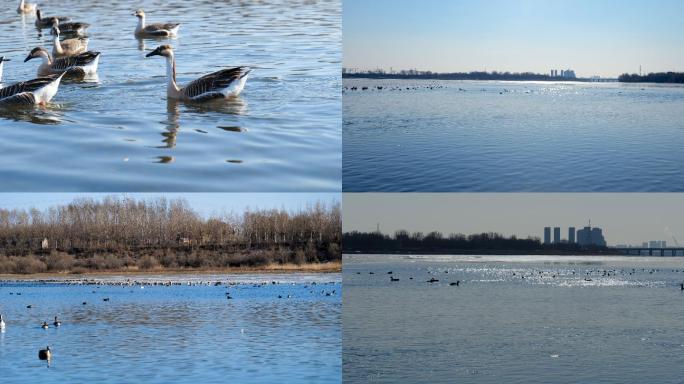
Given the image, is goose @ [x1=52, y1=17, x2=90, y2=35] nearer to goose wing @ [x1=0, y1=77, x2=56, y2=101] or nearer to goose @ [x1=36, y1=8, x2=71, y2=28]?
goose @ [x1=36, y1=8, x2=71, y2=28]

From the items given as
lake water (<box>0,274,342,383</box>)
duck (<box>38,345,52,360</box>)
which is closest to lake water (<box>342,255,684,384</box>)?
lake water (<box>0,274,342,383</box>)

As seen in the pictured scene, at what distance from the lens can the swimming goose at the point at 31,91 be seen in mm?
10117

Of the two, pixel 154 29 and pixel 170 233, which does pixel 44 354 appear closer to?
pixel 170 233

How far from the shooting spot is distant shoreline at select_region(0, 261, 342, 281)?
14.8 m

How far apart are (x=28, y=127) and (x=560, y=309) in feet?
67.2

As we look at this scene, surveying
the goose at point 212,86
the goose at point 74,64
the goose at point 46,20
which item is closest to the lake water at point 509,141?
the goose at point 212,86

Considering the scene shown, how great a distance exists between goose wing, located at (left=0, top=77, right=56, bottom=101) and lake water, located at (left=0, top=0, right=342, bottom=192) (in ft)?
0.77

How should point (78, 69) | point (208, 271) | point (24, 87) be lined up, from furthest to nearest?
point (208, 271) → point (78, 69) → point (24, 87)

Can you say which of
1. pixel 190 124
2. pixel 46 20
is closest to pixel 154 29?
pixel 46 20

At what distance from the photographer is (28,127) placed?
381 inches

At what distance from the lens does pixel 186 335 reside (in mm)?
14867

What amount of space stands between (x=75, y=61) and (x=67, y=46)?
1.38 meters

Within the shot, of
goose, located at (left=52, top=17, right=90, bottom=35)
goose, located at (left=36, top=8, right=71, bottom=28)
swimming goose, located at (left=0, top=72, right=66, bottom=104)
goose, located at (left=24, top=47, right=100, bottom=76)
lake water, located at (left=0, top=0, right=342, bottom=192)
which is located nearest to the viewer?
lake water, located at (left=0, top=0, right=342, bottom=192)

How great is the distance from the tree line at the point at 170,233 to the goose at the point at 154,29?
228 centimetres
